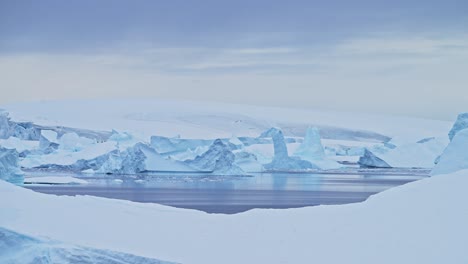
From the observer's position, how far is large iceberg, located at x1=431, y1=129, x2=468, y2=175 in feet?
48.0

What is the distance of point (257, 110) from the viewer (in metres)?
69.6

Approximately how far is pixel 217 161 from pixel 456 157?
12.9 meters

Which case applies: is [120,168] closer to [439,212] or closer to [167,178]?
[167,178]

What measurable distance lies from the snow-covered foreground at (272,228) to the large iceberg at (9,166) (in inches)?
455

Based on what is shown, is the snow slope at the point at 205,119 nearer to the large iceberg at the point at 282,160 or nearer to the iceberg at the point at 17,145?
the large iceberg at the point at 282,160

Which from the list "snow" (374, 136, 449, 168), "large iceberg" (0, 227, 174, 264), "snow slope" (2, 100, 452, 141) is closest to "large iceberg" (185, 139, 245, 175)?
"snow" (374, 136, 449, 168)

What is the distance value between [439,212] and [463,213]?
0.19 metres

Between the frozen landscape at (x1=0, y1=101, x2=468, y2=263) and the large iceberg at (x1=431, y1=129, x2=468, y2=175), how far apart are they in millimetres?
36

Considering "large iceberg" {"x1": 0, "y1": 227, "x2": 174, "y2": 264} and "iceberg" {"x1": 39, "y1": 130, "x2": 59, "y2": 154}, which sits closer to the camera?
"large iceberg" {"x1": 0, "y1": 227, "x2": 174, "y2": 264}

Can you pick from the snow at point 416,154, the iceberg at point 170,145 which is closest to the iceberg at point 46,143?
the iceberg at point 170,145

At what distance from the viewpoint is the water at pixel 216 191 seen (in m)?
17.8

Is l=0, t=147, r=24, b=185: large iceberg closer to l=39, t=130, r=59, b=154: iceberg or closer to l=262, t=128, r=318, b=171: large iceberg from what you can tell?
l=39, t=130, r=59, b=154: iceberg

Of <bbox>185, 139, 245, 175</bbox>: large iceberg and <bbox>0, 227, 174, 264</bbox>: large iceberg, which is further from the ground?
<bbox>0, 227, 174, 264</bbox>: large iceberg

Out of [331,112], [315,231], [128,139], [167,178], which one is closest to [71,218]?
[315,231]
